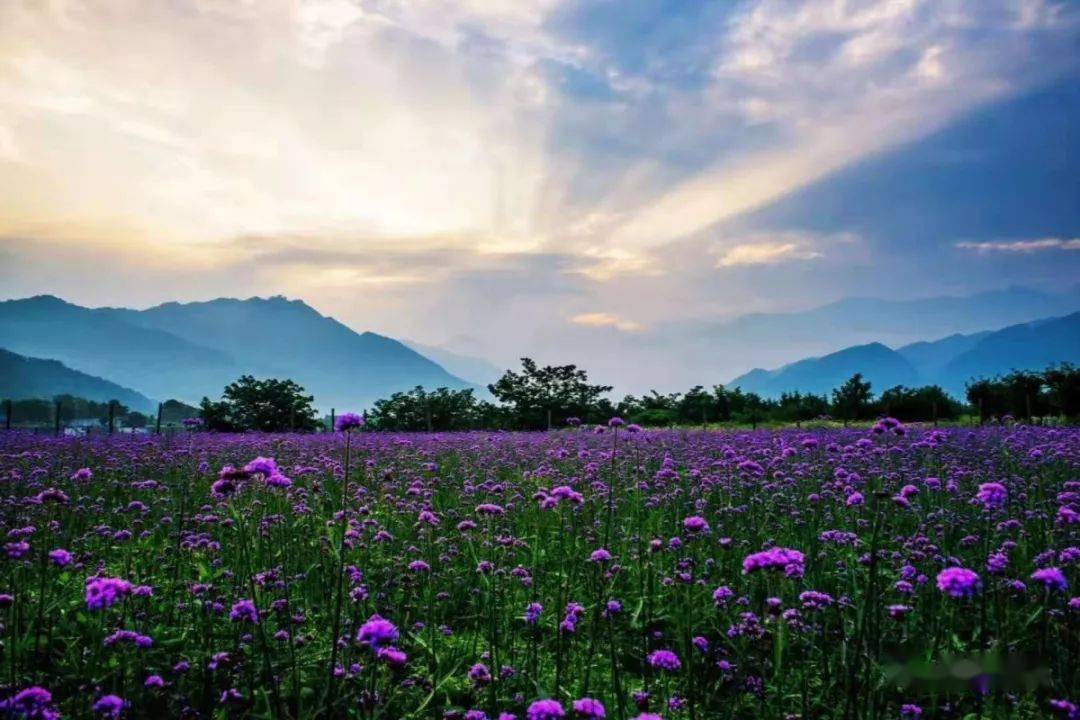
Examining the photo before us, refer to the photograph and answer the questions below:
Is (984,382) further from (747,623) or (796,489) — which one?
(747,623)

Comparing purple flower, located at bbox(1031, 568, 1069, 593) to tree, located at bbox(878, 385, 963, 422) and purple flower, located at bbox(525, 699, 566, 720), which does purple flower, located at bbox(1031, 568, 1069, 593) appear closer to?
purple flower, located at bbox(525, 699, 566, 720)

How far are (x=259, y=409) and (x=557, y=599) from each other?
101 ft

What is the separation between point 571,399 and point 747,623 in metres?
33.5

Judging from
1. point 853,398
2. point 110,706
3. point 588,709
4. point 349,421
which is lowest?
point 110,706

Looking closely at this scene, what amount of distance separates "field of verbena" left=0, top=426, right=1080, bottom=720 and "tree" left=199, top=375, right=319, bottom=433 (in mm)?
23208

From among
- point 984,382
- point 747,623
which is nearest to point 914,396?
point 984,382

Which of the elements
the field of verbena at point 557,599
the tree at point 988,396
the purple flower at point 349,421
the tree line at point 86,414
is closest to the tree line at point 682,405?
the tree at point 988,396

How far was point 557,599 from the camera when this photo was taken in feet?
18.4

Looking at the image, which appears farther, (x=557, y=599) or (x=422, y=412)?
(x=422, y=412)

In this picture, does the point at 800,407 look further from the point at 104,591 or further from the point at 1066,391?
the point at 104,591

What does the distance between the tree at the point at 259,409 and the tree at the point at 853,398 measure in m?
27.7

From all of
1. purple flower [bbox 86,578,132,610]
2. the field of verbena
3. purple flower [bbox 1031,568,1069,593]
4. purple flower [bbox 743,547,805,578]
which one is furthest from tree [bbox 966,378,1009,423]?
purple flower [bbox 86,578,132,610]

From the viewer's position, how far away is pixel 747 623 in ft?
14.1

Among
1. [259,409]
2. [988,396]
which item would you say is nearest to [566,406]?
[259,409]
